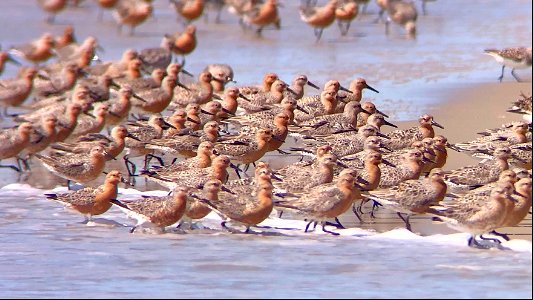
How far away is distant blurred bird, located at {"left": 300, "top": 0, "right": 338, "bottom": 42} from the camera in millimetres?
25922

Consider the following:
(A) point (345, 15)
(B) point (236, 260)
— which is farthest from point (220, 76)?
(B) point (236, 260)

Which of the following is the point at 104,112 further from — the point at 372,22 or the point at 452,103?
the point at 372,22

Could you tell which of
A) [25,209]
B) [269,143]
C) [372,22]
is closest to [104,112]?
[269,143]

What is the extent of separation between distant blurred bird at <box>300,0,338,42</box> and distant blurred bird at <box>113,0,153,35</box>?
Result: 3.32 meters

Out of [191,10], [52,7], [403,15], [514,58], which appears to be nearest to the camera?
[514,58]

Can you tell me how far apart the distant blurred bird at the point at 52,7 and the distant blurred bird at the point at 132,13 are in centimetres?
194

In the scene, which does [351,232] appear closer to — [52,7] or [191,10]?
[191,10]

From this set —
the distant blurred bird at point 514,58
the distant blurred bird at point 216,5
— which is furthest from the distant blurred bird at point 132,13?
the distant blurred bird at point 514,58

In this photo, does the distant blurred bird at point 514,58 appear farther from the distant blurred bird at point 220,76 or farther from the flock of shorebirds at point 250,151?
the distant blurred bird at point 220,76

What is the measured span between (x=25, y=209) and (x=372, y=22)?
55.2 ft

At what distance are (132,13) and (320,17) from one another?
3922 mm

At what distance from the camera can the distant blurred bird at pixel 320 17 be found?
85.0 ft

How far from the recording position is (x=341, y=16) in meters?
26.4

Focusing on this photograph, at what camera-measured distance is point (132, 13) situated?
27.3 m
